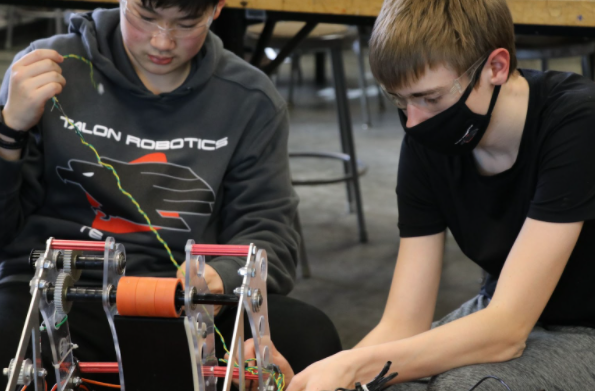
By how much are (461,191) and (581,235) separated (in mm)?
197

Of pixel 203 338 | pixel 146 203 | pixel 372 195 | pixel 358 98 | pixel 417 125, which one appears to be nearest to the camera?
pixel 203 338

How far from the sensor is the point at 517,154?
115cm

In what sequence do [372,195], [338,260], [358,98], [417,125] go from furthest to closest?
[358,98]
[372,195]
[338,260]
[417,125]

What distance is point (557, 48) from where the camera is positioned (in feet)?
8.09

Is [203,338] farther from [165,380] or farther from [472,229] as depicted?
[472,229]

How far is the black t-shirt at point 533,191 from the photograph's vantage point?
3.53 ft

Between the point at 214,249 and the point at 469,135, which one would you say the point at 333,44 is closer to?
the point at 469,135

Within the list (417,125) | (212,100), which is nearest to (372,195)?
(212,100)

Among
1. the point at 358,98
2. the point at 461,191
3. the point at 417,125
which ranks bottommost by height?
the point at 358,98

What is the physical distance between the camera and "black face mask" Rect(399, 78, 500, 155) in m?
1.09

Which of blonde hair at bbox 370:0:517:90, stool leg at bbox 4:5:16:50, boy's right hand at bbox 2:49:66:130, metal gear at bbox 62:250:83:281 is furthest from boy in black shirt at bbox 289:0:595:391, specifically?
stool leg at bbox 4:5:16:50

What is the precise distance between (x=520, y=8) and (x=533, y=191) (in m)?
0.52

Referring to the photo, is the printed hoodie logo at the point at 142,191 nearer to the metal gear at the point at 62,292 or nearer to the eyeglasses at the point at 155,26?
the eyeglasses at the point at 155,26

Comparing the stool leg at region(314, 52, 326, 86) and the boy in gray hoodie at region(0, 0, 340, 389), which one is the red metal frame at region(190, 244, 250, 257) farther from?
the stool leg at region(314, 52, 326, 86)
